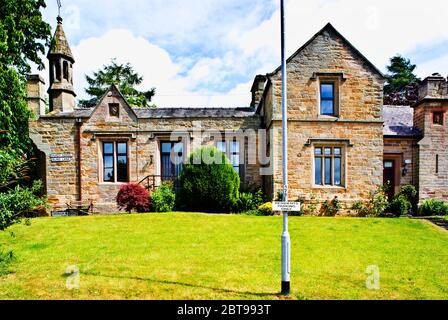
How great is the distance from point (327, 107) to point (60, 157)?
51.3 feet

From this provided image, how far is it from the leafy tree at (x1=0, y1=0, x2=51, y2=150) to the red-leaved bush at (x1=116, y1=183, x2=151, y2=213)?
5.70 m

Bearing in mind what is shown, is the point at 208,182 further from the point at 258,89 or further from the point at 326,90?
the point at 258,89

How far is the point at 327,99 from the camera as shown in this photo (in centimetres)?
1599

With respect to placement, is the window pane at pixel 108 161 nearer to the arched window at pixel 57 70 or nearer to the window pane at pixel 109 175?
the window pane at pixel 109 175

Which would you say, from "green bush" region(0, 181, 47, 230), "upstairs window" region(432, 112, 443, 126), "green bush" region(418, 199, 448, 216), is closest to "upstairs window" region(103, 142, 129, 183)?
"green bush" region(0, 181, 47, 230)

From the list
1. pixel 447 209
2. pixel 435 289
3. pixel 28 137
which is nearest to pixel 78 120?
pixel 28 137

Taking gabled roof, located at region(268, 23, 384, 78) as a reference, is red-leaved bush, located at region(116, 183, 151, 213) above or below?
below

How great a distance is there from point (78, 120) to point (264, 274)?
49.4 feet

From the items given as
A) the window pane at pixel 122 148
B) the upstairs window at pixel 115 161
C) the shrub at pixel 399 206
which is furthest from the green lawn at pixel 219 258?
the window pane at pixel 122 148

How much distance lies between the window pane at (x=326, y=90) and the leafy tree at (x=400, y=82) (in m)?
35.9

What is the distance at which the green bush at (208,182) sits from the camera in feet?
48.8

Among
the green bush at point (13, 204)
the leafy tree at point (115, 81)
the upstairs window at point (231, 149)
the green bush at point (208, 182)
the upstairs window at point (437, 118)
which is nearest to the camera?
the green bush at point (13, 204)

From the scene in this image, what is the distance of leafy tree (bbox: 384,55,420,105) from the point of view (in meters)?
46.9

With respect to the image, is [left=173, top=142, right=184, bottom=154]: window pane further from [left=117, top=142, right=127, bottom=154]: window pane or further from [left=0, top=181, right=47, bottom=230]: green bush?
[left=0, top=181, right=47, bottom=230]: green bush
